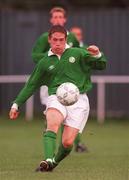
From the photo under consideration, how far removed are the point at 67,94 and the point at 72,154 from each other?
342 cm

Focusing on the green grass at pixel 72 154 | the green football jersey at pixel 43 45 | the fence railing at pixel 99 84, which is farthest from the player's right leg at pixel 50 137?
the fence railing at pixel 99 84

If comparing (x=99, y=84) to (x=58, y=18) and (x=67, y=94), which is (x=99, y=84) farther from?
(x=67, y=94)

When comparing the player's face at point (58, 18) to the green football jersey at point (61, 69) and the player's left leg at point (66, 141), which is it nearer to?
the green football jersey at point (61, 69)

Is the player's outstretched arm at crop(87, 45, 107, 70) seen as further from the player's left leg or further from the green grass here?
the green grass

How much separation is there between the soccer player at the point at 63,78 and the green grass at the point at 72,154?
450 mm

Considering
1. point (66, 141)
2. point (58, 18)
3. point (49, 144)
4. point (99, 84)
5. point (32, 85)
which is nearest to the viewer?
point (49, 144)

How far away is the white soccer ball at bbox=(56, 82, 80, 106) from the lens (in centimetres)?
1138

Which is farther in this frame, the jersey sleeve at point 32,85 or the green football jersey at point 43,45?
the green football jersey at point 43,45

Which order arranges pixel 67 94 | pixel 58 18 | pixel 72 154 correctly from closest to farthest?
1. pixel 67 94
2. pixel 72 154
3. pixel 58 18

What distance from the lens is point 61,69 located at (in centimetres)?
1181

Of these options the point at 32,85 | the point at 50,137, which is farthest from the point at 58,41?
the point at 50,137

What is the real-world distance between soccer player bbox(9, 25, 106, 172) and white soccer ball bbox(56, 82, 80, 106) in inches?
5.1

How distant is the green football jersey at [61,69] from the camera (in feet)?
38.6

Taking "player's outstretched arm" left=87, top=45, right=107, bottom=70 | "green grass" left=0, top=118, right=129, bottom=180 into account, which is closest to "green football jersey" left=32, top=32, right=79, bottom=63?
"green grass" left=0, top=118, right=129, bottom=180
